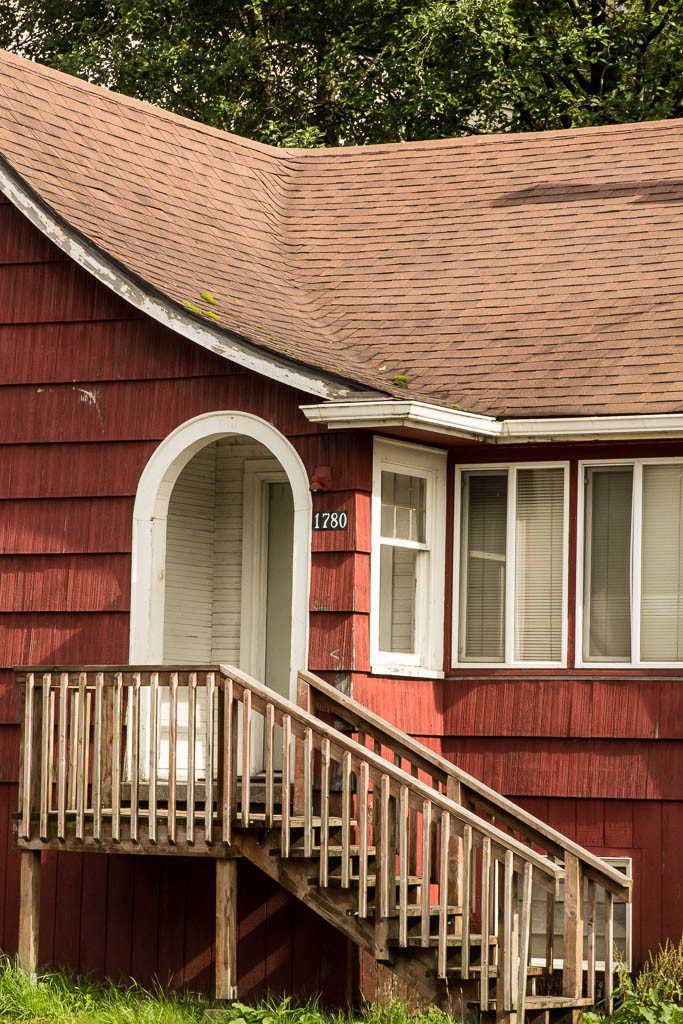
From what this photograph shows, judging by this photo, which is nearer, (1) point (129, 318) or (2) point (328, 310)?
(1) point (129, 318)

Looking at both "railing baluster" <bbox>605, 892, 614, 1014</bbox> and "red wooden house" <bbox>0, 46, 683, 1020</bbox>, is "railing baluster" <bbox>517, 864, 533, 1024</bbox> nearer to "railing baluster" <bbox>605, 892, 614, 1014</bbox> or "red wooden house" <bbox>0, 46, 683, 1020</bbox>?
"red wooden house" <bbox>0, 46, 683, 1020</bbox>

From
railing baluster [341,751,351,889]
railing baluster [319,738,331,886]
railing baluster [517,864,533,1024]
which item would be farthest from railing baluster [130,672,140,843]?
railing baluster [517,864,533,1024]

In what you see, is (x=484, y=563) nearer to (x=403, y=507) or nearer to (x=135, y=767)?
(x=403, y=507)

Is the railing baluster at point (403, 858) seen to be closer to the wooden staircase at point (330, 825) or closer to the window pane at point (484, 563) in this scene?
the wooden staircase at point (330, 825)

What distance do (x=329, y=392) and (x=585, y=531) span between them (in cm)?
224

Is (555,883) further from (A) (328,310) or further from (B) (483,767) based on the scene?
(A) (328,310)

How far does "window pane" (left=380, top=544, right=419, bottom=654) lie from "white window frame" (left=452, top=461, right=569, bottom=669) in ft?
1.16

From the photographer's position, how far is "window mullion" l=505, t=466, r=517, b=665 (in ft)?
40.0

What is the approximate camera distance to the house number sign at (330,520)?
453 inches

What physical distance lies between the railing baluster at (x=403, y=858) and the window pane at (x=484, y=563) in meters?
2.42

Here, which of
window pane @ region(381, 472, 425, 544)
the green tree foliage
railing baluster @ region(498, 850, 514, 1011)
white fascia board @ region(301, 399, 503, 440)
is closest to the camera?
railing baluster @ region(498, 850, 514, 1011)

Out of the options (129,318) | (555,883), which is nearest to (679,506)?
(555,883)

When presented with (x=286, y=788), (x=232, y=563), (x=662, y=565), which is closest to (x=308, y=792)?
(x=286, y=788)

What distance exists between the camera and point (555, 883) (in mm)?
9734
